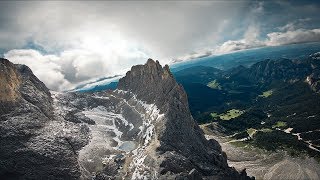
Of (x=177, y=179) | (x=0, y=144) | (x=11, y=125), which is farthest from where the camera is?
(x=11, y=125)

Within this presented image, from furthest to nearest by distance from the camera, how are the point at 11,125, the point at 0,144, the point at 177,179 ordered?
1. the point at 11,125
2. the point at 0,144
3. the point at 177,179

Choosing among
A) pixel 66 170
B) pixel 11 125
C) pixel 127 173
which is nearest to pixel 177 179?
pixel 127 173

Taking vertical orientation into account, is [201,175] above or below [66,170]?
below

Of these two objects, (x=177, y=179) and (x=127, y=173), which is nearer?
(x=177, y=179)

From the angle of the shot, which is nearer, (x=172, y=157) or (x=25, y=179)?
(x=25, y=179)

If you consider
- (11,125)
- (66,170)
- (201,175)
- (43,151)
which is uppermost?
(11,125)

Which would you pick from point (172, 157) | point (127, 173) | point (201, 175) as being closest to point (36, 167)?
point (127, 173)

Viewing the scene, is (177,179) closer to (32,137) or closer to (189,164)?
(189,164)

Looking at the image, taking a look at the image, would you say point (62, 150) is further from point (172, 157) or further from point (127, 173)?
point (172, 157)

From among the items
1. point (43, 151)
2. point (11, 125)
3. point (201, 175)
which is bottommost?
point (201, 175)
